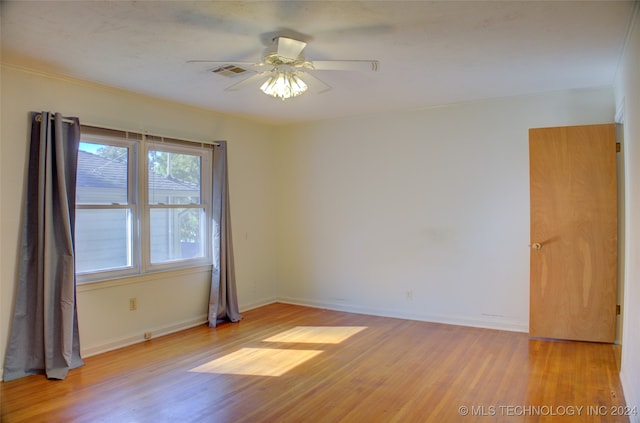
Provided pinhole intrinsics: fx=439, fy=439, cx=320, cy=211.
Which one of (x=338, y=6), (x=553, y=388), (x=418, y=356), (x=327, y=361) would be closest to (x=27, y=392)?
(x=327, y=361)

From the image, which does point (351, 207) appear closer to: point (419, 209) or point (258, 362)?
point (419, 209)

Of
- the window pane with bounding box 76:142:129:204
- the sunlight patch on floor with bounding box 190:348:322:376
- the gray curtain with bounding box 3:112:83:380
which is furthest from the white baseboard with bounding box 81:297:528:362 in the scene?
the window pane with bounding box 76:142:129:204

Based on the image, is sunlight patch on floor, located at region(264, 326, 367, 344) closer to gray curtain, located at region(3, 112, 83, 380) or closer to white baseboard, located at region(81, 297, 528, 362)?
white baseboard, located at region(81, 297, 528, 362)

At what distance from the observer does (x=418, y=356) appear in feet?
12.3

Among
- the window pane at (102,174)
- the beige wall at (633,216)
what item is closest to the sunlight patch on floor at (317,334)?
the window pane at (102,174)

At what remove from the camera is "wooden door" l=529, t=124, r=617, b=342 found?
3891 millimetres

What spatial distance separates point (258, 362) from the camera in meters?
3.63

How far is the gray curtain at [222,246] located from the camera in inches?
193

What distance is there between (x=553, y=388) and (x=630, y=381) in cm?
47

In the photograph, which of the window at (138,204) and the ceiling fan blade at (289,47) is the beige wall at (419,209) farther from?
the ceiling fan blade at (289,47)

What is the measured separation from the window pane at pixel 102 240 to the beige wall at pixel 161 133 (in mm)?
188

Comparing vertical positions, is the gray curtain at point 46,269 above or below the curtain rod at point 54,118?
below

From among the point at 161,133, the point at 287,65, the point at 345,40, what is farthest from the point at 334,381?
the point at 161,133

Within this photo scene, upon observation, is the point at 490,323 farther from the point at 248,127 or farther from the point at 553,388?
the point at 248,127
